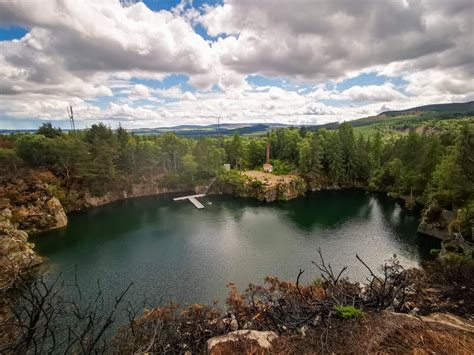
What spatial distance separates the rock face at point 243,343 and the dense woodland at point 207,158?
31.2 m

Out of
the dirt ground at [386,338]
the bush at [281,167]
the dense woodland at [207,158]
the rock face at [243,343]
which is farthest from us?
the bush at [281,167]

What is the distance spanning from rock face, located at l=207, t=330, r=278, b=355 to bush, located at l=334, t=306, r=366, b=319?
1866 millimetres

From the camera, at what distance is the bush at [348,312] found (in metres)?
6.88

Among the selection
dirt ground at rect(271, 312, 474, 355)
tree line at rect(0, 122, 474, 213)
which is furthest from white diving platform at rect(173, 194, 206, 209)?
dirt ground at rect(271, 312, 474, 355)

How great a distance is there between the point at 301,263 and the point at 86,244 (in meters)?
22.2

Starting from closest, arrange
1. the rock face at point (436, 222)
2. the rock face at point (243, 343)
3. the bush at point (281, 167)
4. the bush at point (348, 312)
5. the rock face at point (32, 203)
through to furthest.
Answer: the rock face at point (243, 343)
the bush at point (348, 312)
the rock face at point (436, 222)
the rock face at point (32, 203)
the bush at point (281, 167)

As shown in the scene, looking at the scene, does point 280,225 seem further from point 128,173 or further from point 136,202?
point 128,173

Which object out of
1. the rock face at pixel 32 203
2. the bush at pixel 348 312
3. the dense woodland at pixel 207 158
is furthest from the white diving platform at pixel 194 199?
the bush at pixel 348 312

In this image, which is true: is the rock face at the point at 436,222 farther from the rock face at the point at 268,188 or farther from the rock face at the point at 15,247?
the rock face at the point at 15,247

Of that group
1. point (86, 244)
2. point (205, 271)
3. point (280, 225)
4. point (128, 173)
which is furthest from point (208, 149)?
point (205, 271)

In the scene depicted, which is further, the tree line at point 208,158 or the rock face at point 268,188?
the rock face at point 268,188

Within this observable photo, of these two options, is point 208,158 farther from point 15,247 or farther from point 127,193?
point 15,247

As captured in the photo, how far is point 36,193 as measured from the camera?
3186 centimetres

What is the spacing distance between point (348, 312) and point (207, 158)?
149 feet
